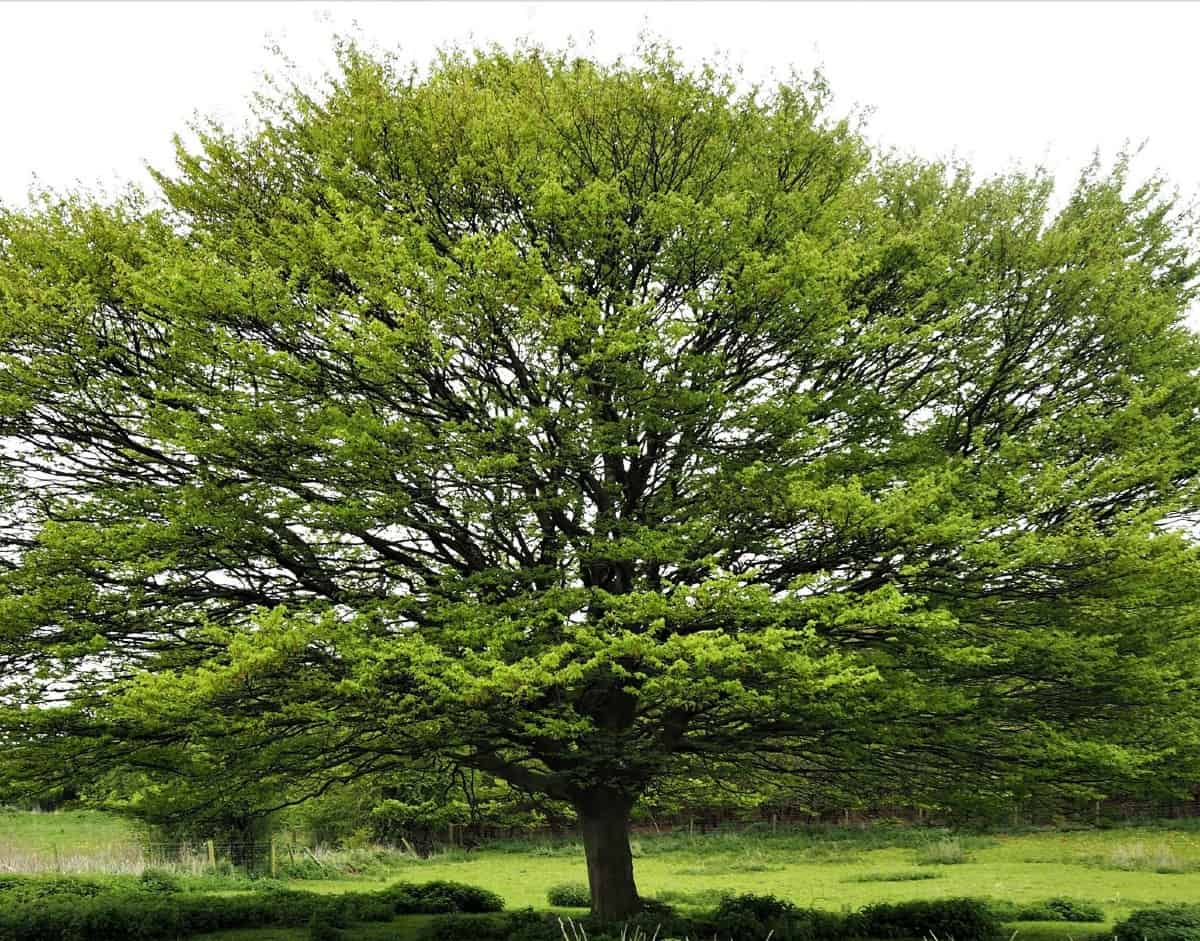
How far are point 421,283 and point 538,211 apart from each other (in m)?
1.61

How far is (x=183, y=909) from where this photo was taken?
14133 mm

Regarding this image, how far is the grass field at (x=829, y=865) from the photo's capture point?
20922mm

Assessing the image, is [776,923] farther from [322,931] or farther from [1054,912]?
[1054,912]

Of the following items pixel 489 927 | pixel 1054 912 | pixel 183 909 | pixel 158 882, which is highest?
pixel 183 909

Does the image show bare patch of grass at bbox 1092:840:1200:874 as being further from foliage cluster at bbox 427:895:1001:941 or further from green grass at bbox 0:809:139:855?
green grass at bbox 0:809:139:855

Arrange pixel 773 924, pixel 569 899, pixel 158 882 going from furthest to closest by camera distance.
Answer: pixel 158 882 → pixel 569 899 → pixel 773 924

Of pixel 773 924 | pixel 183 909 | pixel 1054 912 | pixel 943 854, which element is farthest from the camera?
pixel 943 854

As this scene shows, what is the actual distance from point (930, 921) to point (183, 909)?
11.6m

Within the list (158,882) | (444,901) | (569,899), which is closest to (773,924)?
(444,901)

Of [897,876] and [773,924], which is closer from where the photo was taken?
[773,924]

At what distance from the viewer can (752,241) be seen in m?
11.1

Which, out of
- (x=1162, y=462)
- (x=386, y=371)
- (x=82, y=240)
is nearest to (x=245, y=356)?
(x=386, y=371)

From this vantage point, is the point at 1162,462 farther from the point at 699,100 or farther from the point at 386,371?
the point at 386,371

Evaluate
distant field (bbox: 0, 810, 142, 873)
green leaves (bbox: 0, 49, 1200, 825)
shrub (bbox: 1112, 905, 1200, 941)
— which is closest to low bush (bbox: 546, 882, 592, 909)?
green leaves (bbox: 0, 49, 1200, 825)
